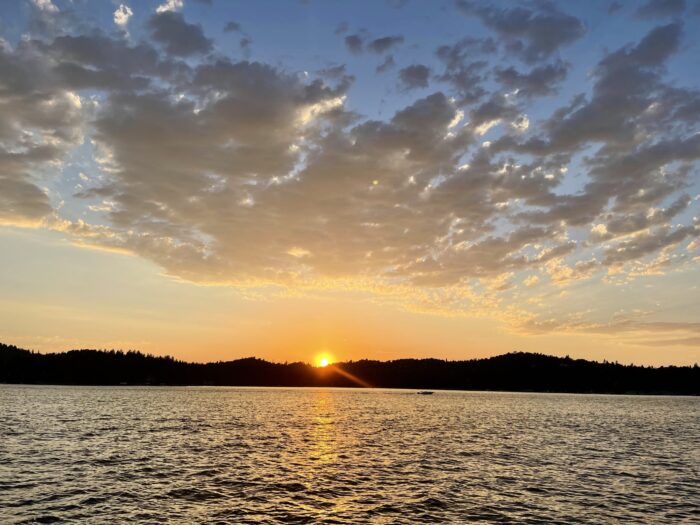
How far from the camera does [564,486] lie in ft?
166

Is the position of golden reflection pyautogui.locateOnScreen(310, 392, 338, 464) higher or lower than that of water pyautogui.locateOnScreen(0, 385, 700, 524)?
lower

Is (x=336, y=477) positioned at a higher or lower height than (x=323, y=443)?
higher

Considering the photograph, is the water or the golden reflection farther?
the golden reflection

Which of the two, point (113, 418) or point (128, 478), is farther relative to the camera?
point (113, 418)

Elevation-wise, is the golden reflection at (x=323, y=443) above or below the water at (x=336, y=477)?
below

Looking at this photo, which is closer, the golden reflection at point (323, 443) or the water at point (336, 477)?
the water at point (336, 477)

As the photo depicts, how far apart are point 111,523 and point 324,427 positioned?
76.5 metres

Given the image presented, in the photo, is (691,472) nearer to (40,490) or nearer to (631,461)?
(631,461)

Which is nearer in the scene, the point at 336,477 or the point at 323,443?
the point at 336,477

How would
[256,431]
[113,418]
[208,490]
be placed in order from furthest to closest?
1. [113,418]
2. [256,431]
3. [208,490]

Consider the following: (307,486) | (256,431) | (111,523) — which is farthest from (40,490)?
(256,431)

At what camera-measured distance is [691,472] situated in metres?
60.9

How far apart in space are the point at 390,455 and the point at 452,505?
27.7 metres

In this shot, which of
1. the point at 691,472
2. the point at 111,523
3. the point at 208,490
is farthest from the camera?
the point at 691,472
